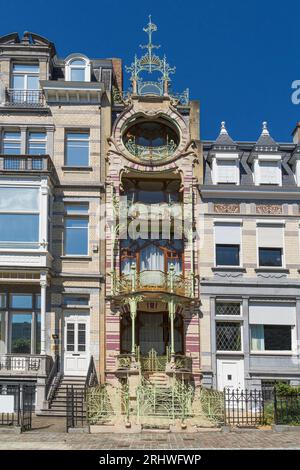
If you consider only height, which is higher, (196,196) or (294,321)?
(196,196)

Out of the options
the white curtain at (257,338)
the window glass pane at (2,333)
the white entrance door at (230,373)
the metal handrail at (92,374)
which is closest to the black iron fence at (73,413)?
the metal handrail at (92,374)

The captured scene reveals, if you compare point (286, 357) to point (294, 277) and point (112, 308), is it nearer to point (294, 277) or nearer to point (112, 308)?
point (294, 277)

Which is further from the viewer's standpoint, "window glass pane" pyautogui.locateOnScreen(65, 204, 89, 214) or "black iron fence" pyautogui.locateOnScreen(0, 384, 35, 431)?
"window glass pane" pyautogui.locateOnScreen(65, 204, 89, 214)

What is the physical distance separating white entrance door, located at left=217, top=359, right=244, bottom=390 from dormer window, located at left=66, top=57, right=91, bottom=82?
47.8 ft

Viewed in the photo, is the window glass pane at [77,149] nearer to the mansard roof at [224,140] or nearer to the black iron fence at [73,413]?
the mansard roof at [224,140]

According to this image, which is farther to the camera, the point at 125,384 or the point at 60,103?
the point at 60,103

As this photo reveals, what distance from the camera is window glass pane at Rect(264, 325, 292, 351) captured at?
31.5 m

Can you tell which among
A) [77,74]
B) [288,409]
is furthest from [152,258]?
[288,409]

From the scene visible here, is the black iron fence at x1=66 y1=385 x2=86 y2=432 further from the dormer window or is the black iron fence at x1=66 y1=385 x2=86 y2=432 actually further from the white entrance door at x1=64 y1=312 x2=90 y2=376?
the dormer window

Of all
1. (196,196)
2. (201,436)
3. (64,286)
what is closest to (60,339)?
(64,286)

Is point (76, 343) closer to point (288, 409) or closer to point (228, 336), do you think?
point (228, 336)

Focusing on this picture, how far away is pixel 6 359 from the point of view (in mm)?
29109

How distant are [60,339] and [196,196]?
892 centimetres

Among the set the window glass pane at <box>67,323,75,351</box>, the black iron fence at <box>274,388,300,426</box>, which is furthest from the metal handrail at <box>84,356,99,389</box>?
the black iron fence at <box>274,388,300,426</box>
